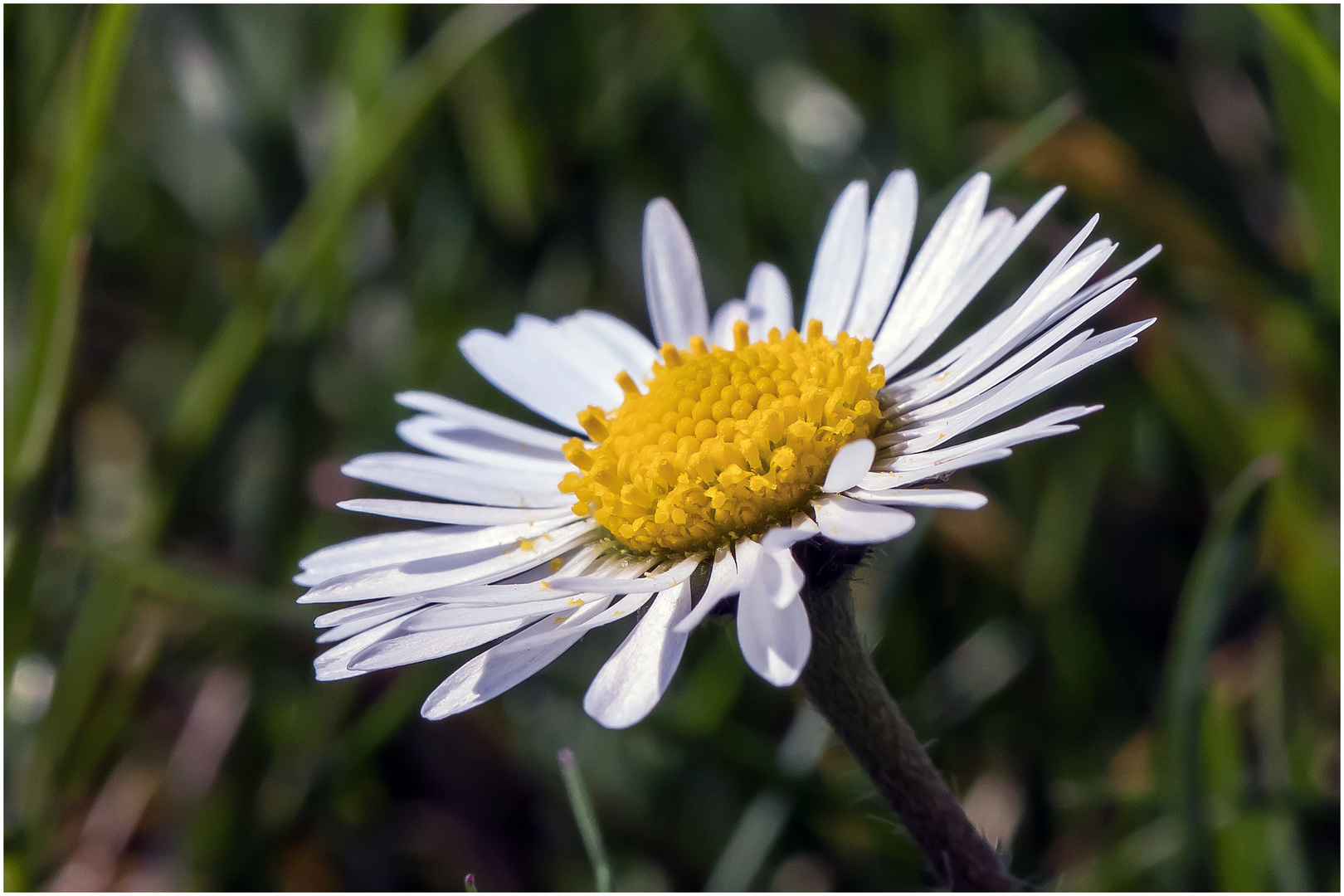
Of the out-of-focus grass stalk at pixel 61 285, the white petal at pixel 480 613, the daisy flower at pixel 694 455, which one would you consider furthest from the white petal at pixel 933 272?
the out-of-focus grass stalk at pixel 61 285

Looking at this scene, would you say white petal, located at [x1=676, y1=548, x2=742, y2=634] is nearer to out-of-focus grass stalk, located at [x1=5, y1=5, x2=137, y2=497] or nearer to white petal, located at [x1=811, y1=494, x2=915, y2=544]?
white petal, located at [x1=811, y1=494, x2=915, y2=544]

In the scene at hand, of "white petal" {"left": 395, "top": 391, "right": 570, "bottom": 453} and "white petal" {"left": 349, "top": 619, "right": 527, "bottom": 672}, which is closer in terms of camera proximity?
"white petal" {"left": 349, "top": 619, "right": 527, "bottom": 672}

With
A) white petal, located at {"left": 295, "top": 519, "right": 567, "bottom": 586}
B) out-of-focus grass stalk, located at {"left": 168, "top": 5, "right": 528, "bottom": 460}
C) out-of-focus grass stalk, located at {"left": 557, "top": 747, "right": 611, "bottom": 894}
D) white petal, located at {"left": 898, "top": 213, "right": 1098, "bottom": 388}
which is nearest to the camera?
white petal, located at {"left": 898, "top": 213, "right": 1098, "bottom": 388}

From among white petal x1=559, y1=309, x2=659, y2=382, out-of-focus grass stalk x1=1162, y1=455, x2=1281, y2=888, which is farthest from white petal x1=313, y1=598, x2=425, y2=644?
out-of-focus grass stalk x1=1162, y1=455, x2=1281, y2=888

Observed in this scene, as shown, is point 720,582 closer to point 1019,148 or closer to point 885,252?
point 885,252

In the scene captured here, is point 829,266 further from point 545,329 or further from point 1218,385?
point 1218,385

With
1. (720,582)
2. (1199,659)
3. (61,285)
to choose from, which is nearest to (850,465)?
(720,582)
